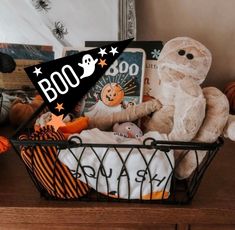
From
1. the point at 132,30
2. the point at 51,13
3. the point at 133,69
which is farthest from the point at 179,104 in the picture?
the point at 51,13

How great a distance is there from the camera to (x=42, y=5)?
2.79 ft

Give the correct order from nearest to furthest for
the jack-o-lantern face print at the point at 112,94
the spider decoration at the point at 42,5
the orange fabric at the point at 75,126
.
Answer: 1. the orange fabric at the point at 75,126
2. the jack-o-lantern face print at the point at 112,94
3. the spider decoration at the point at 42,5

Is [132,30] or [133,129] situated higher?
[132,30]

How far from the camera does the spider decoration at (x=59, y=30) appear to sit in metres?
0.86

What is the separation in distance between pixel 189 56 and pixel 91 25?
1.19ft

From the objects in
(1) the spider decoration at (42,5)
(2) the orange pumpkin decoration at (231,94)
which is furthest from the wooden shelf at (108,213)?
(1) the spider decoration at (42,5)

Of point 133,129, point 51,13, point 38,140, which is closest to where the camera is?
point 38,140

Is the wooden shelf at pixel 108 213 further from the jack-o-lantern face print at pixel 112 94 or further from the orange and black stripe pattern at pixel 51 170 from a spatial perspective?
the jack-o-lantern face print at pixel 112 94

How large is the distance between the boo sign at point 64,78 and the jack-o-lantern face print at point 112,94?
0.29ft

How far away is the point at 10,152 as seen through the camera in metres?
0.76

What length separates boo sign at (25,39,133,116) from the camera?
0.61 meters

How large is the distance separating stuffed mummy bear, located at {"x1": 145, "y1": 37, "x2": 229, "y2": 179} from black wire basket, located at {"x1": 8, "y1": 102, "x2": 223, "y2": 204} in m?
0.02

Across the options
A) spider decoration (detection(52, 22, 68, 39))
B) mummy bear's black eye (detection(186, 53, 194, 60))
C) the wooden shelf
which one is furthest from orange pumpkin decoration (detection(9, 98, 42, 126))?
mummy bear's black eye (detection(186, 53, 194, 60))

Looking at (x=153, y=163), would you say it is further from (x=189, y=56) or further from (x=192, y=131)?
(x=189, y=56)
